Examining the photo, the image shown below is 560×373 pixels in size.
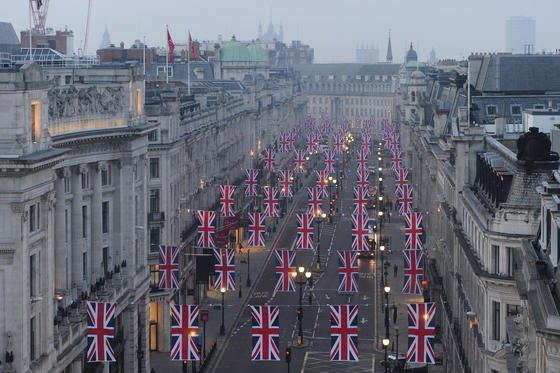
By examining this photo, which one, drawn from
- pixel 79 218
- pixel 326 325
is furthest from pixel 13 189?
pixel 326 325

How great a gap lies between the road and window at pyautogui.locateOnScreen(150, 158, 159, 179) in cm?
1330

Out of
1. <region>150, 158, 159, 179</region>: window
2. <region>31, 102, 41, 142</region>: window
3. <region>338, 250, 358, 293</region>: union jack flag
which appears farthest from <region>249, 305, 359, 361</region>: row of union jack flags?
<region>150, 158, 159, 179</region>: window

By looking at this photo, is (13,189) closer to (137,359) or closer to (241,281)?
(137,359)

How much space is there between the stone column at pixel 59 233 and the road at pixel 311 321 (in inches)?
809

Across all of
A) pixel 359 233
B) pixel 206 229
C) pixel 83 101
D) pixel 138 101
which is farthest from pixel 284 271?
pixel 83 101

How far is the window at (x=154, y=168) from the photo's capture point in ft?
352

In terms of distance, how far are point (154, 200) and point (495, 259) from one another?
149ft

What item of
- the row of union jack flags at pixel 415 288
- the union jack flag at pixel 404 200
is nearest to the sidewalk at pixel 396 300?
the row of union jack flags at pixel 415 288

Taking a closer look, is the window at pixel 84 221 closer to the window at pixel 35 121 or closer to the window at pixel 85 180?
the window at pixel 85 180

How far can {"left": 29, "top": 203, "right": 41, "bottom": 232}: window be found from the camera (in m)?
61.3

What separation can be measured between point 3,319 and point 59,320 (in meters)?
11.0

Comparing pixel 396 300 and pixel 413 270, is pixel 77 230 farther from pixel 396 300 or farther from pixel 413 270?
pixel 396 300

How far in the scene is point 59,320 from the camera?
70188 millimetres

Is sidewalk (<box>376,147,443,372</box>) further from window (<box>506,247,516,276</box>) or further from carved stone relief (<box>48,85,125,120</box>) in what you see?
carved stone relief (<box>48,85,125,120</box>)
